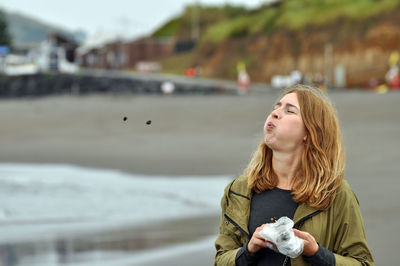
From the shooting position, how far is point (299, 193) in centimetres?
280

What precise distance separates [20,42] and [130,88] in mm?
46674

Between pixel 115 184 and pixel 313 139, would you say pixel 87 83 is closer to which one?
pixel 115 184

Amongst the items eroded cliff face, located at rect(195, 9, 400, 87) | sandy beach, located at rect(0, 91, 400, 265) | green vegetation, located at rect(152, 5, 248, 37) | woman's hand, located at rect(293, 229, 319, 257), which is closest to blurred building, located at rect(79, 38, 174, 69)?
green vegetation, located at rect(152, 5, 248, 37)

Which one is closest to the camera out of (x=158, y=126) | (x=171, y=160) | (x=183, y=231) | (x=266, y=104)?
(x=183, y=231)

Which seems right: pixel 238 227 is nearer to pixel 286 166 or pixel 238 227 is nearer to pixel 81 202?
pixel 286 166

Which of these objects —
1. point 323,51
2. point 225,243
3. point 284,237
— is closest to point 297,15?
point 323,51

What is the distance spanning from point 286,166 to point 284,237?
1.51ft

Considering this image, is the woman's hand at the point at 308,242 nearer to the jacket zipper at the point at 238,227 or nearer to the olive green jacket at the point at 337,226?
the olive green jacket at the point at 337,226

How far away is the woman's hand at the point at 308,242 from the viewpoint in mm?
2639

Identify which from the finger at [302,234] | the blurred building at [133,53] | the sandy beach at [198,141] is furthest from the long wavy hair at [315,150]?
the blurred building at [133,53]

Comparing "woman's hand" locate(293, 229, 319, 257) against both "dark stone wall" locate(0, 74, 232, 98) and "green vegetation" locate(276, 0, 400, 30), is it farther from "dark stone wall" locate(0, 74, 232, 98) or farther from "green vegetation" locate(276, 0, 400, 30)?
"green vegetation" locate(276, 0, 400, 30)

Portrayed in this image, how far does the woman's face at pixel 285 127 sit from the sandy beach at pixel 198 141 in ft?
12.4

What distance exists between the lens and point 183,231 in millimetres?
8570

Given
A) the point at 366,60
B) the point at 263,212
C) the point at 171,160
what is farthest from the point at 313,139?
the point at 366,60
